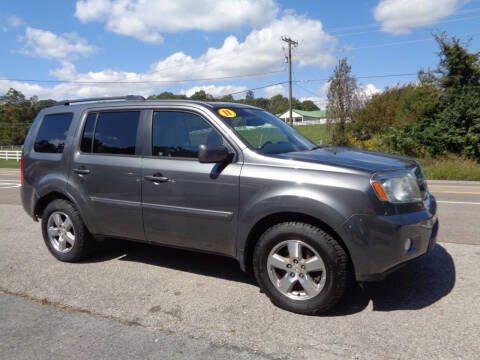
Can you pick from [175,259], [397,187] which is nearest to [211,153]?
[397,187]

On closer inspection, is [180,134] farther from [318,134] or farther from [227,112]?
[318,134]

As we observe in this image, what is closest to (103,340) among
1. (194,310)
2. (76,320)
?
(76,320)

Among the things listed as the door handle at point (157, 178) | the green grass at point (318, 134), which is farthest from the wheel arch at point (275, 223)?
the green grass at point (318, 134)

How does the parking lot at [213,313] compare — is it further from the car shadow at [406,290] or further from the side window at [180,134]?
the side window at [180,134]

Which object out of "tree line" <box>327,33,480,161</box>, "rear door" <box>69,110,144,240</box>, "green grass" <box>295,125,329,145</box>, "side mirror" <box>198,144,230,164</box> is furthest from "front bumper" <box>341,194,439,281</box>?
"green grass" <box>295,125,329,145</box>

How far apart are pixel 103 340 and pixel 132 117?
2.31m

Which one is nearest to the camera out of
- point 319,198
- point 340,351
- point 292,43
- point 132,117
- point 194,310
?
point 340,351

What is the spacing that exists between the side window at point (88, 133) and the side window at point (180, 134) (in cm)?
93

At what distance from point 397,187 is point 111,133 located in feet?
9.96

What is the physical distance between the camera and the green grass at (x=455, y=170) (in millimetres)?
14251

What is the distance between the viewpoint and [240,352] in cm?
269

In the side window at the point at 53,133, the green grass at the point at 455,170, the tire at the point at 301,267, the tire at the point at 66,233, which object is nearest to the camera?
the tire at the point at 301,267

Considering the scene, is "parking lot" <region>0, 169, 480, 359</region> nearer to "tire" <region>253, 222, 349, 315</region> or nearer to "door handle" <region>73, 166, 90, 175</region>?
"tire" <region>253, 222, 349, 315</region>

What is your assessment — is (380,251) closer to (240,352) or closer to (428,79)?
(240,352)
